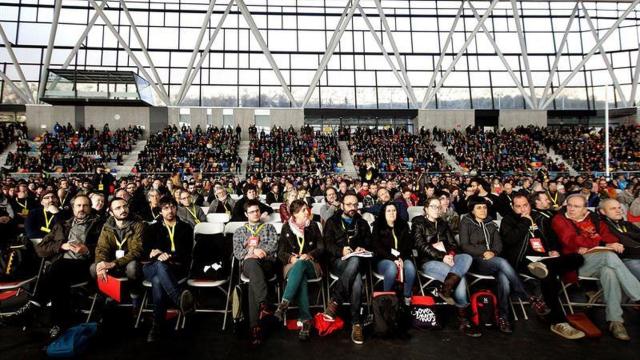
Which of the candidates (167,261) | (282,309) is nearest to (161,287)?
(167,261)

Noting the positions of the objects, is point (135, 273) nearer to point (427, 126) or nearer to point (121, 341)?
point (121, 341)

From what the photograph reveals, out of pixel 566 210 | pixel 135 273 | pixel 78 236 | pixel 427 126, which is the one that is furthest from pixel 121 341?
pixel 427 126

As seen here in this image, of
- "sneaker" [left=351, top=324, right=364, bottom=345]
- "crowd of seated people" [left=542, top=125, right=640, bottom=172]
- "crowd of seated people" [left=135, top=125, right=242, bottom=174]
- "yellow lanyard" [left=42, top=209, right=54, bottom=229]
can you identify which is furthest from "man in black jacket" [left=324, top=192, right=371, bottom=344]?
"crowd of seated people" [left=542, top=125, right=640, bottom=172]

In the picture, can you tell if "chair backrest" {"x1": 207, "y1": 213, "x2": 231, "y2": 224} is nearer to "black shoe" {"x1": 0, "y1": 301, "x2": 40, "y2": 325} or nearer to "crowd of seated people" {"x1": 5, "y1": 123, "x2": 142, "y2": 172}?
"black shoe" {"x1": 0, "y1": 301, "x2": 40, "y2": 325}

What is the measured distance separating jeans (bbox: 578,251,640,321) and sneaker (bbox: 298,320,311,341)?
11.3 feet

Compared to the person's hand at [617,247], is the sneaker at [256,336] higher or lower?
lower

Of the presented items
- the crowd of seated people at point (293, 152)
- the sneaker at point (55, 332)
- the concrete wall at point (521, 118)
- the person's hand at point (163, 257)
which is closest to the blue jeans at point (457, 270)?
the person's hand at point (163, 257)

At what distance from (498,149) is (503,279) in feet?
85.0

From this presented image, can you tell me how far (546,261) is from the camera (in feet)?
14.6

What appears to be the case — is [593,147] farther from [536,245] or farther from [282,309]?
[282,309]

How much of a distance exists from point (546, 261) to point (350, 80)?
31.4 meters

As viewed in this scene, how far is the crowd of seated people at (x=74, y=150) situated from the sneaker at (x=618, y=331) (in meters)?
22.4

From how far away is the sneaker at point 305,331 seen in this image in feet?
13.0

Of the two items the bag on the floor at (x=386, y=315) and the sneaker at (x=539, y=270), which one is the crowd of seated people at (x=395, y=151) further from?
the bag on the floor at (x=386, y=315)
